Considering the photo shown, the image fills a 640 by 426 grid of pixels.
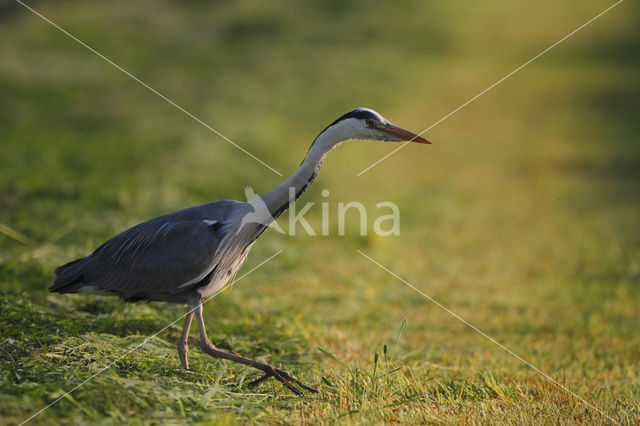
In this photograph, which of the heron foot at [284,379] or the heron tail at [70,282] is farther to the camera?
the heron tail at [70,282]

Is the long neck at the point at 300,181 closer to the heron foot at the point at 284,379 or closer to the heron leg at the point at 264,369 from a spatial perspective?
the heron leg at the point at 264,369

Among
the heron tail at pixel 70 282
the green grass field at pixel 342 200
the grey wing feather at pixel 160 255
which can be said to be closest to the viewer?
the green grass field at pixel 342 200

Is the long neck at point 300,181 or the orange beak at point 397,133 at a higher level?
the orange beak at point 397,133

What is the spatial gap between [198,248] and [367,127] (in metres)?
1.37

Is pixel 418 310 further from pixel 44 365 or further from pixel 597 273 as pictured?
pixel 44 365

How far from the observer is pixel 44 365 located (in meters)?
3.73

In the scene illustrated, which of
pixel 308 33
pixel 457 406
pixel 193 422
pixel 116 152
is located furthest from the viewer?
pixel 308 33

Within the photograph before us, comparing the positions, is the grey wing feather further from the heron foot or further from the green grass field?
the heron foot

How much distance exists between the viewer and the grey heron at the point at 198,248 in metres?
4.23

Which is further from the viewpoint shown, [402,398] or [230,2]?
[230,2]

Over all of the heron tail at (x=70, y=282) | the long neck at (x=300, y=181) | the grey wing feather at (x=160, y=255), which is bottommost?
the heron tail at (x=70, y=282)

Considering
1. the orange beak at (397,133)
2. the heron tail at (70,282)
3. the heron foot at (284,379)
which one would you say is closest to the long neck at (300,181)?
the orange beak at (397,133)

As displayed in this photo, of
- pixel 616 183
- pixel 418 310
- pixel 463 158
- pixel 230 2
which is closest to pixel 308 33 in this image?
pixel 230 2

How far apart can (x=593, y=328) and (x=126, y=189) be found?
→ 20.4ft
